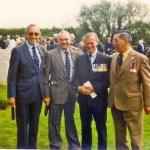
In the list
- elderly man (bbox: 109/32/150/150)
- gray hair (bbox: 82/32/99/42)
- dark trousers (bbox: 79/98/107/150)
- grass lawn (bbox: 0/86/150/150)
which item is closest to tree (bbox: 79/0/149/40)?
gray hair (bbox: 82/32/99/42)

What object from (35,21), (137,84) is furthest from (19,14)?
(137,84)

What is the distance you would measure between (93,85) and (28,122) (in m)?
0.53

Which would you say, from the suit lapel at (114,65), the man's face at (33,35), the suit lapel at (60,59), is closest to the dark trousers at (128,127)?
the suit lapel at (114,65)

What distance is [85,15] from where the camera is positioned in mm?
3814

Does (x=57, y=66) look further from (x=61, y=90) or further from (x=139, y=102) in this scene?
(x=139, y=102)

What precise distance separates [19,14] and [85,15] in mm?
471

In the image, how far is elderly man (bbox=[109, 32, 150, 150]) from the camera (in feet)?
11.6

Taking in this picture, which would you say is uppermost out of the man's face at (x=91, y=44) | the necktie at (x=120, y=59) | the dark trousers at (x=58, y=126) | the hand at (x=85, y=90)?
the man's face at (x=91, y=44)

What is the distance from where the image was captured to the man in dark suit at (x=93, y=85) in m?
3.73

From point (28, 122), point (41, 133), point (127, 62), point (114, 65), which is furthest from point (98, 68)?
point (41, 133)

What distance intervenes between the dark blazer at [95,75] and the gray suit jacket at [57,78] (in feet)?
0.28

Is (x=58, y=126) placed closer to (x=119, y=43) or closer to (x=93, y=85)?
(x=93, y=85)

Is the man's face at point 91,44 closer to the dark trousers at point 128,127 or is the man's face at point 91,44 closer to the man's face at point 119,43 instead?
the man's face at point 119,43

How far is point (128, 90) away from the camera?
3.58 meters
